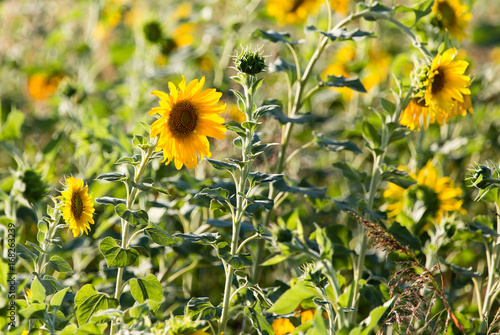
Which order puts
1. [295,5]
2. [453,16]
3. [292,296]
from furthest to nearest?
1. [295,5]
2. [453,16]
3. [292,296]

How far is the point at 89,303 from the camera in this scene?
1.01m

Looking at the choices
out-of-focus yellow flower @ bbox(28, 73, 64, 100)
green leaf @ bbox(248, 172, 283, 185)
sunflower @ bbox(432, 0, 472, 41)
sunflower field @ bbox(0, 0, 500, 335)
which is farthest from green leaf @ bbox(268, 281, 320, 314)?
out-of-focus yellow flower @ bbox(28, 73, 64, 100)

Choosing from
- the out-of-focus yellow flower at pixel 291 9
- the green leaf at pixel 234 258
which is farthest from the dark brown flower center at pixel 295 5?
the green leaf at pixel 234 258

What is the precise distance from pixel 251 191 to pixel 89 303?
0.42 meters

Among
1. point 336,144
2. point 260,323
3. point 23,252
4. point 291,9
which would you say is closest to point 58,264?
point 23,252

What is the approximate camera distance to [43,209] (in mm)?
1382

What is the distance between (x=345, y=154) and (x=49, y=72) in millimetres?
1495

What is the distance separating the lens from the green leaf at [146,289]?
1.03 metres

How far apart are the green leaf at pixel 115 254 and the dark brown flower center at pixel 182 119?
0.25 meters

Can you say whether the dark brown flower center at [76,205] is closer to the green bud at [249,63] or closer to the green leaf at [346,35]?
the green bud at [249,63]

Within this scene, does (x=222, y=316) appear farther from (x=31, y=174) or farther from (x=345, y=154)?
(x=345, y=154)

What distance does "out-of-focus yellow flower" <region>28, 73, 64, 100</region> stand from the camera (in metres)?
2.66

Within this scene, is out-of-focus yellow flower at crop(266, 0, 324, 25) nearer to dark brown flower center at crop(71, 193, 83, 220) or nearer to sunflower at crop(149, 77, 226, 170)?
sunflower at crop(149, 77, 226, 170)

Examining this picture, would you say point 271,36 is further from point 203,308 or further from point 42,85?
point 42,85
